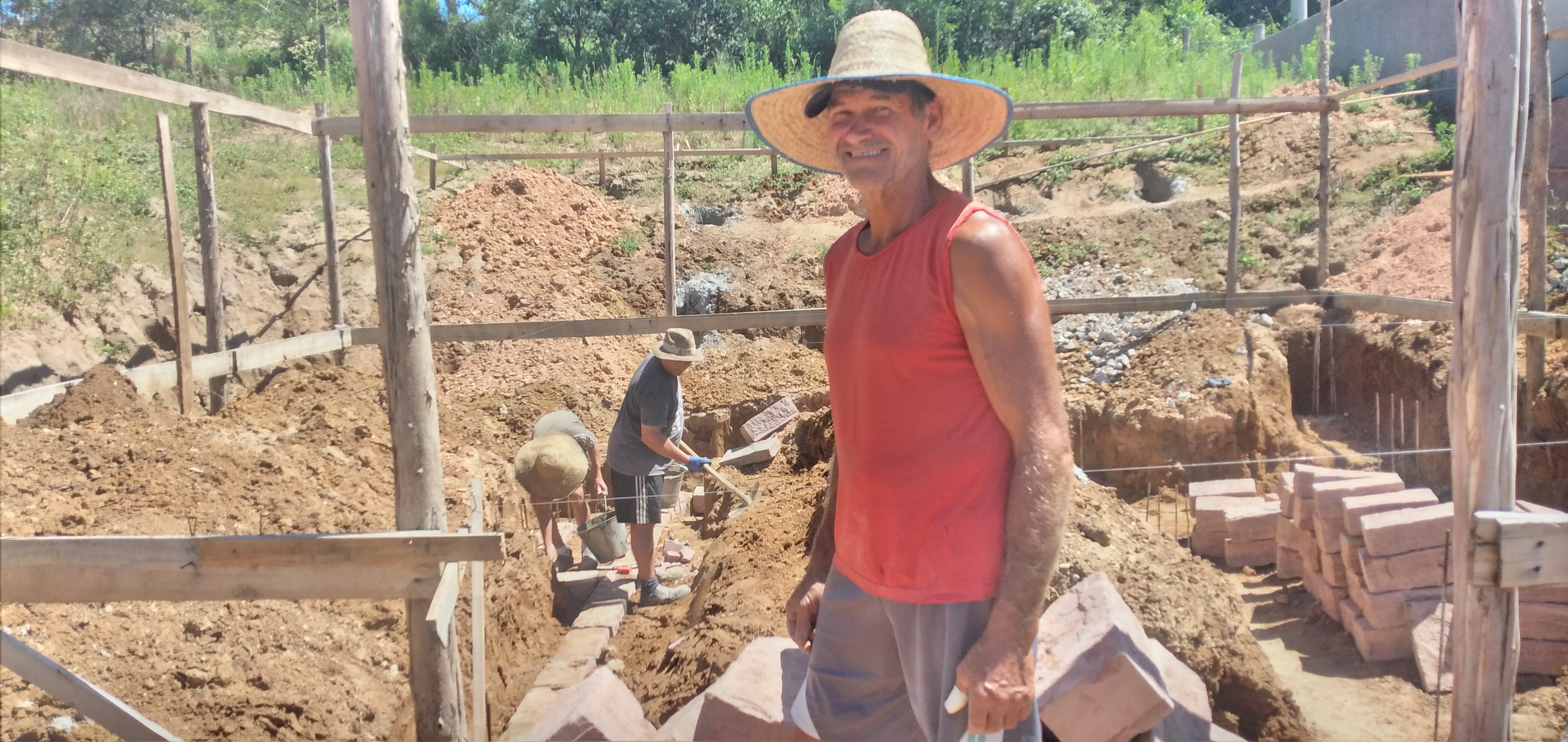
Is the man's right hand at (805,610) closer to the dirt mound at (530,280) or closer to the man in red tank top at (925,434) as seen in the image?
the man in red tank top at (925,434)

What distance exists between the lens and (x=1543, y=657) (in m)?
4.54

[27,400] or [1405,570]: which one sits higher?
[27,400]

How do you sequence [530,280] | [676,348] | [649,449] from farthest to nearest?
1. [530,280]
2. [649,449]
3. [676,348]

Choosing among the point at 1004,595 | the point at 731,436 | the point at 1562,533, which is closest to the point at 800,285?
the point at 731,436

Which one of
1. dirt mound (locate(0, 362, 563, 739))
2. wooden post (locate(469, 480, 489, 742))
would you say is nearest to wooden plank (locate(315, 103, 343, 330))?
dirt mound (locate(0, 362, 563, 739))

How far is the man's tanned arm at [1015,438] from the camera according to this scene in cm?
171

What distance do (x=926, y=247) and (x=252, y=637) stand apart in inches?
132

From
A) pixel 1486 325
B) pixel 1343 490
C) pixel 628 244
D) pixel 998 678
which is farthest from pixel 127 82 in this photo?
pixel 628 244

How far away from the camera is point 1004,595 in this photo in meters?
1.75

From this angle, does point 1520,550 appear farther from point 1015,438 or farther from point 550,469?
point 550,469

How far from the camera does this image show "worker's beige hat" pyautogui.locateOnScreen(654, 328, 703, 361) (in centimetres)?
590

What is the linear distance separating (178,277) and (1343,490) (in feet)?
22.2

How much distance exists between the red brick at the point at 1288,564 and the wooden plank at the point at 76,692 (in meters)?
5.79

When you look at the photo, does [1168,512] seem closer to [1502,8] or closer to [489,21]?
[1502,8]
